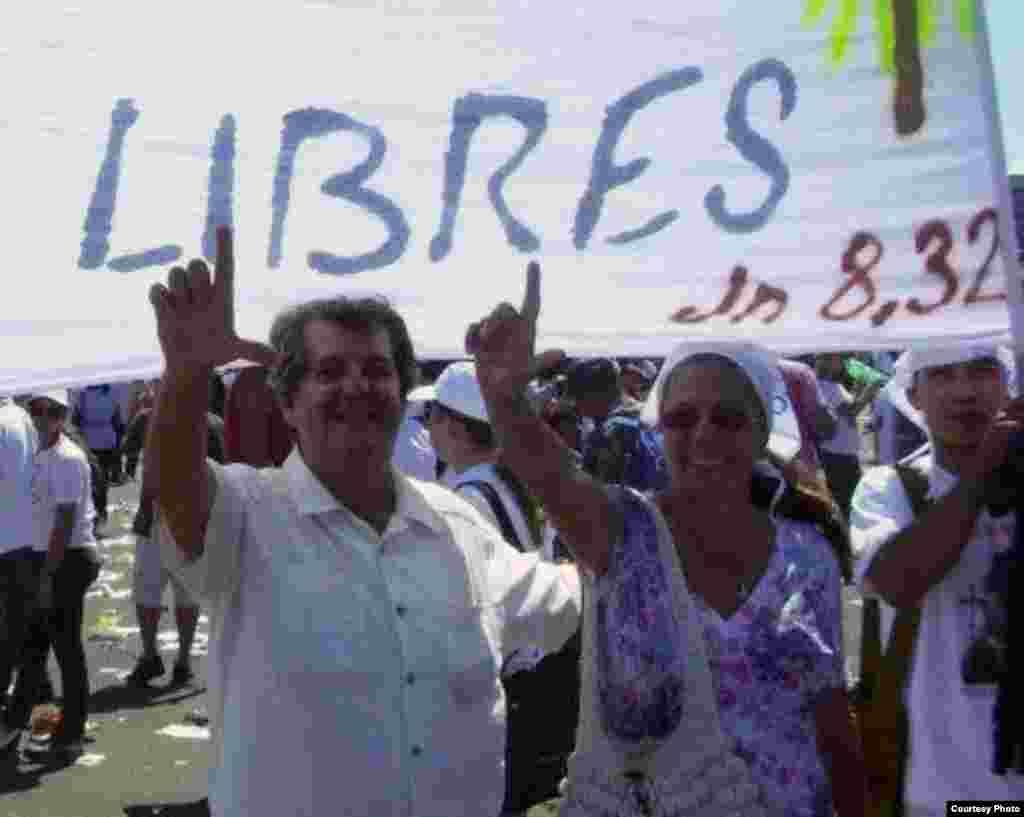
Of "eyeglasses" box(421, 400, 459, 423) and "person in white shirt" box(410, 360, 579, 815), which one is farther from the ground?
"eyeglasses" box(421, 400, 459, 423)

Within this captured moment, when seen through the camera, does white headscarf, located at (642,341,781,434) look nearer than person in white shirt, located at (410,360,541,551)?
Yes

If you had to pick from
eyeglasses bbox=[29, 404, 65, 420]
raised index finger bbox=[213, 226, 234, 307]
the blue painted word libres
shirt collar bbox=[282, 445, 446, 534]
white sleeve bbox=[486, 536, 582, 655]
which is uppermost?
the blue painted word libres

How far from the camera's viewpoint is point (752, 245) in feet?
8.73

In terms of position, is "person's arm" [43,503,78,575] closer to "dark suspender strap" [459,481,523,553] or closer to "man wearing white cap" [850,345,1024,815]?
"dark suspender strap" [459,481,523,553]

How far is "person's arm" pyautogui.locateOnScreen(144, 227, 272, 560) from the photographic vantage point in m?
2.12

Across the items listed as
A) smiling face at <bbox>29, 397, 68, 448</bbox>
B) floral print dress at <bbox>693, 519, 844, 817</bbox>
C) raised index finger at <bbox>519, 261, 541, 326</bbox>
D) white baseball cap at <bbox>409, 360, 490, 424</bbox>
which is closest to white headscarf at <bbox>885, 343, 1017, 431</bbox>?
floral print dress at <bbox>693, 519, 844, 817</bbox>

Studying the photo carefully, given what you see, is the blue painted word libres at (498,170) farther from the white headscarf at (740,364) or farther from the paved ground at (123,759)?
the paved ground at (123,759)

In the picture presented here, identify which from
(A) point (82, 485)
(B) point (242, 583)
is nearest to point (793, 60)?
(B) point (242, 583)

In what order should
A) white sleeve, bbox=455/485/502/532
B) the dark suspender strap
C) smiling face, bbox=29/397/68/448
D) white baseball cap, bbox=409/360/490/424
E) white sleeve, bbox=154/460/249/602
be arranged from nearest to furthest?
white sleeve, bbox=154/460/249/602
white sleeve, bbox=455/485/502/532
the dark suspender strap
white baseball cap, bbox=409/360/490/424
smiling face, bbox=29/397/68/448

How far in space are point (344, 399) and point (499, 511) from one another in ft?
5.00

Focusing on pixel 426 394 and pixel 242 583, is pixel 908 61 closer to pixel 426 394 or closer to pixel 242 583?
pixel 242 583

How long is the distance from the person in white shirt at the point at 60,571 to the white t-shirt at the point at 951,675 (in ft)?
15.0

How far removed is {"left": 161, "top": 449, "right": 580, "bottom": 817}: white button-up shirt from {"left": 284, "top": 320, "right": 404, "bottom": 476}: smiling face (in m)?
0.06

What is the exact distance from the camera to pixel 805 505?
268cm
